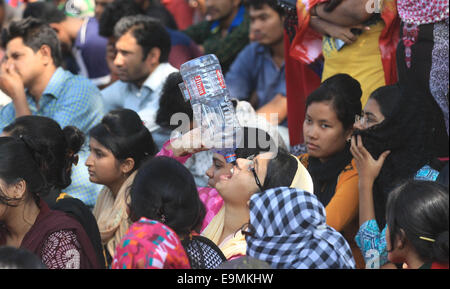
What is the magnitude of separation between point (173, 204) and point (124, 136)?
1.38 metres

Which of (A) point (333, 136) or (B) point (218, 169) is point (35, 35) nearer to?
(B) point (218, 169)

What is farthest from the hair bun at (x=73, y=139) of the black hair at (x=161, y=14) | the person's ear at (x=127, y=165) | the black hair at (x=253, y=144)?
the black hair at (x=161, y=14)

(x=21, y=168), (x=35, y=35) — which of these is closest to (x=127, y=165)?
(x=21, y=168)

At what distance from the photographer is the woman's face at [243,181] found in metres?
3.04

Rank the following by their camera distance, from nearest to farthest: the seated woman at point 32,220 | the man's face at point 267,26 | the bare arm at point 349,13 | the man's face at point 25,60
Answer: the seated woman at point 32,220 → the bare arm at point 349,13 → the man's face at point 25,60 → the man's face at point 267,26

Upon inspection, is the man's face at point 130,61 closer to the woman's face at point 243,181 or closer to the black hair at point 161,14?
the black hair at point 161,14

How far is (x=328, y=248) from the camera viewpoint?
2.28 metres

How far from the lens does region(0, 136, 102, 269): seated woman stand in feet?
9.44

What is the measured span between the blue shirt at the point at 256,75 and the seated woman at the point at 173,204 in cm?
271

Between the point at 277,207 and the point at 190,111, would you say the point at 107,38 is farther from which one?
the point at 277,207

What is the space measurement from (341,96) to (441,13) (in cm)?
67

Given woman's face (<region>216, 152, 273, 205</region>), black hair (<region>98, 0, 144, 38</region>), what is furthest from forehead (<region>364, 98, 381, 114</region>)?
black hair (<region>98, 0, 144, 38</region>)

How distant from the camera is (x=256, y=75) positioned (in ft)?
17.9
